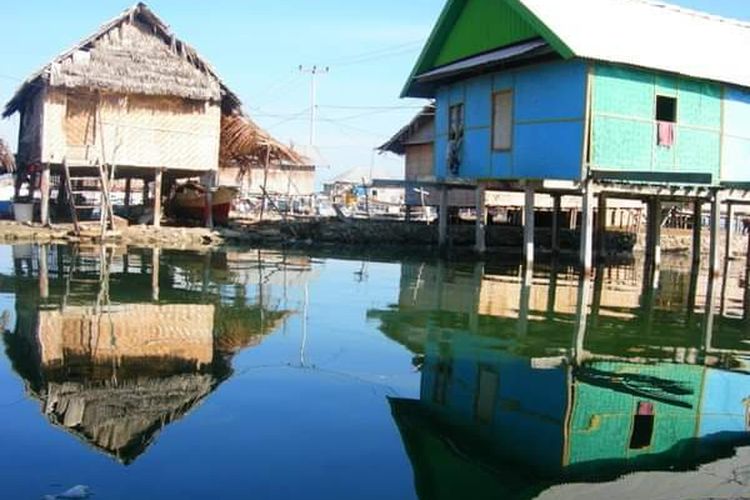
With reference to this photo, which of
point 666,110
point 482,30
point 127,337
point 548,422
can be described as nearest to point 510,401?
point 548,422

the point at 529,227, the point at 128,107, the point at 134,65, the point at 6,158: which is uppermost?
the point at 134,65

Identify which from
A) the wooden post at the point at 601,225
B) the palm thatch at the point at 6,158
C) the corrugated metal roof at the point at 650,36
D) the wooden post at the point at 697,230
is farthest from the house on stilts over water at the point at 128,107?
the wooden post at the point at 697,230

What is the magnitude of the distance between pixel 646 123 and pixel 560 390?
543 inches

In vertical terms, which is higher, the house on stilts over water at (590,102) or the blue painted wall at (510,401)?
the house on stilts over water at (590,102)

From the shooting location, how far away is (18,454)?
5117 mm

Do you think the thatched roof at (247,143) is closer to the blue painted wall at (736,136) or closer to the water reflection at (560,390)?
the blue painted wall at (736,136)

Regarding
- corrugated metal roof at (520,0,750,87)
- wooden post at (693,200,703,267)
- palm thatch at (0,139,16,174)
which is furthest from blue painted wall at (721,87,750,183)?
palm thatch at (0,139,16,174)

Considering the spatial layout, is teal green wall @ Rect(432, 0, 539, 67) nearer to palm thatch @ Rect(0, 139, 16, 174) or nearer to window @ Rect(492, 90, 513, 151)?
window @ Rect(492, 90, 513, 151)

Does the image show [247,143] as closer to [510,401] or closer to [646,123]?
[646,123]

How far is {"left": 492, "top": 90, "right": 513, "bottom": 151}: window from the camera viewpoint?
2047cm

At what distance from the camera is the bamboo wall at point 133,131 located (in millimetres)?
25016

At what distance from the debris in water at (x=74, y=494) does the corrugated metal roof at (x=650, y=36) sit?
15262mm

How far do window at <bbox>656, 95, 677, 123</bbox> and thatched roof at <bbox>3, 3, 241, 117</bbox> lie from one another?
14261mm

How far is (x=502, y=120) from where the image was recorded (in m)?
20.8
